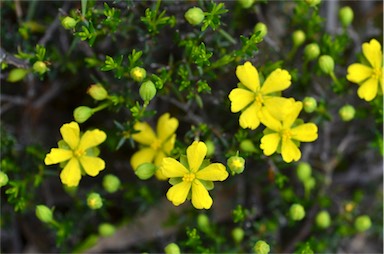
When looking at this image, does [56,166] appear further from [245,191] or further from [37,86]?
[245,191]

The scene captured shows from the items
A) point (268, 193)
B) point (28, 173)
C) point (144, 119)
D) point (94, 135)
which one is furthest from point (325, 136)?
point (28, 173)

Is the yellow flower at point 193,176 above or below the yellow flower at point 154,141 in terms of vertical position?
above

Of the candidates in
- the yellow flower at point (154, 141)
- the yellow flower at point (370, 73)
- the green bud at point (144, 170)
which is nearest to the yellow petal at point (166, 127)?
the yellow flower at point (154, 141)

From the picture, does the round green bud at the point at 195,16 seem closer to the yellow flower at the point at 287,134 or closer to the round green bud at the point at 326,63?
the yellow flower at the point at 287,134

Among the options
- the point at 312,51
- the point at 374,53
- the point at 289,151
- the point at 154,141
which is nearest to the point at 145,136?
the point at 154,141

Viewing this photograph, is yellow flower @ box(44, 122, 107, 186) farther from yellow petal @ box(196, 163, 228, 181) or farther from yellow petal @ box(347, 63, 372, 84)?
yellow petal @ box(347, 63, 372, 84)

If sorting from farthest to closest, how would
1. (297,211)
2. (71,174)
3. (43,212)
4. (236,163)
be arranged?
(297,211) → (43,212) → (71,174) → (236,163)

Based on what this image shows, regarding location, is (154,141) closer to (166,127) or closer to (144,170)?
(166,127)
